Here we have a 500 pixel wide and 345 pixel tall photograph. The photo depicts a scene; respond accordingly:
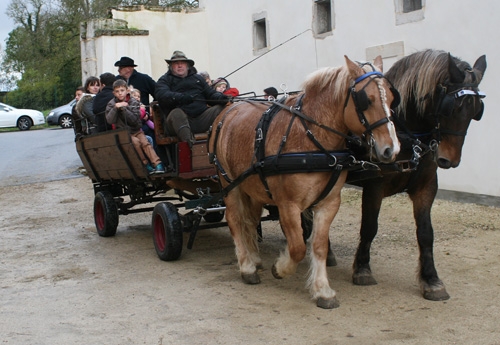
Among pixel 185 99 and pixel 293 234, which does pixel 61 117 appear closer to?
pixel 185 99

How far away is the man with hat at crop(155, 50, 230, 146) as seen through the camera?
6680 mm

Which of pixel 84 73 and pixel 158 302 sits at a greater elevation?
pixel 84 73

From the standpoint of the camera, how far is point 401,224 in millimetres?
8305

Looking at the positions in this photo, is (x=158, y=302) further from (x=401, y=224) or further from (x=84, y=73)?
(x=84, y=73)

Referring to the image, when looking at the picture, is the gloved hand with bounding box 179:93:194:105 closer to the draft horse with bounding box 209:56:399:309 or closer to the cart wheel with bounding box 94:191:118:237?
the draft horse with bounding box 209:56:399:309

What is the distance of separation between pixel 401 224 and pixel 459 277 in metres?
2.60

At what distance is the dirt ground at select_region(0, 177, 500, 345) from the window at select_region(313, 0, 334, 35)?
4.06m

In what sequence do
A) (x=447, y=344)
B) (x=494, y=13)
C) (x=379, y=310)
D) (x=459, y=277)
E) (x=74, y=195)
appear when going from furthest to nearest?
(x=74, y=195)
(x=494, y=13)
(x=459, y=277)
(x=379, y=310)
(x=447, y=344)

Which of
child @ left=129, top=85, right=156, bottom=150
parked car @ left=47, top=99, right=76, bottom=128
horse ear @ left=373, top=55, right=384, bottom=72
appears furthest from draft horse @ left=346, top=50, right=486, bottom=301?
parked car @ left=47, top=99, right=76, bottom=128

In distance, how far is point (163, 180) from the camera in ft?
23.3

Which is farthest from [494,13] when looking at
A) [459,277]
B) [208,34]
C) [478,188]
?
[208,34]

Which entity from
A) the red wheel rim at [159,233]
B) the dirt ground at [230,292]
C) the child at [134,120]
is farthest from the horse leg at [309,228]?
the child at [134,120]

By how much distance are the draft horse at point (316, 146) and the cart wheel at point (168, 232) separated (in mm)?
1355

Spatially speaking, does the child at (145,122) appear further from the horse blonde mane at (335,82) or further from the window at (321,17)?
the window at (321,17)
